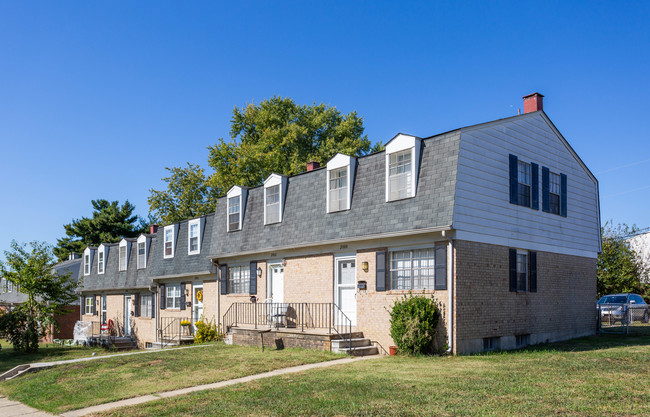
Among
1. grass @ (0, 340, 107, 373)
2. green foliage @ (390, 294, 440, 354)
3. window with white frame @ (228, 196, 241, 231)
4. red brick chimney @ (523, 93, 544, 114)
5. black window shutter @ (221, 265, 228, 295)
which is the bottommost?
grass @ (0, 340, 107, 373)

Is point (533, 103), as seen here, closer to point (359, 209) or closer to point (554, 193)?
point (554, 193)

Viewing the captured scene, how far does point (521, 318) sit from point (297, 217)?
25.4 feet

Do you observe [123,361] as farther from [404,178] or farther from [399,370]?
[404,178]

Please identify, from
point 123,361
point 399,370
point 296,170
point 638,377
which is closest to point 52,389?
point 123,361

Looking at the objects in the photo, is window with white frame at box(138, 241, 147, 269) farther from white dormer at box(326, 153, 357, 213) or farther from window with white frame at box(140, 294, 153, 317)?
white dormer at box(326, 153, 357, 213)

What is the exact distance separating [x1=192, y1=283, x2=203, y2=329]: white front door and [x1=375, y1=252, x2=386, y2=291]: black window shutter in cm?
1124

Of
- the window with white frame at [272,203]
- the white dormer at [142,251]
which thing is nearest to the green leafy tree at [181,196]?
the white dormer at [142,251]

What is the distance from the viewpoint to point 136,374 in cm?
1377

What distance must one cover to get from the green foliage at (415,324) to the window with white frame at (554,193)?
633cm

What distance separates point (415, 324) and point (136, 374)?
7.00 m

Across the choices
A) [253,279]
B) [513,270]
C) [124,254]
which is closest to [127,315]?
[124,254]

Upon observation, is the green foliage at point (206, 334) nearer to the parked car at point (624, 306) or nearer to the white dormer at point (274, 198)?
the white dormer at point (274, 198)

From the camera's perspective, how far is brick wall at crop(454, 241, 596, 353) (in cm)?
1458

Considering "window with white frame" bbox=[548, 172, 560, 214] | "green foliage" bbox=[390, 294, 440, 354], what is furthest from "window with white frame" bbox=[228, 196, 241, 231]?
"window with white frame" bbox=[548, 172, 560, 214]
